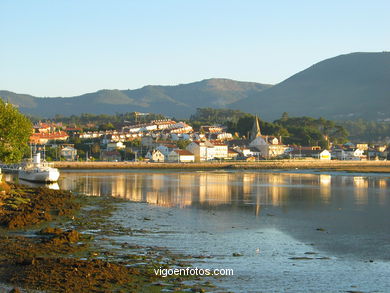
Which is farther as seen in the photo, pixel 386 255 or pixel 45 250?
pixel 386 255

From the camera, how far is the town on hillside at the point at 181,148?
344 feet

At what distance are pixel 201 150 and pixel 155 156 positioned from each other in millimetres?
12255

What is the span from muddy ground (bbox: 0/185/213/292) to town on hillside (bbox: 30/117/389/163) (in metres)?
77.3

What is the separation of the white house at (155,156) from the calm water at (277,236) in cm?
6533

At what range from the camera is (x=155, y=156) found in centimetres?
10338

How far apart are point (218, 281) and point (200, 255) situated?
9.72ft

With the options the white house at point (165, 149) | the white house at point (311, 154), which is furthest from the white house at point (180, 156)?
the white house at point (311, 154)

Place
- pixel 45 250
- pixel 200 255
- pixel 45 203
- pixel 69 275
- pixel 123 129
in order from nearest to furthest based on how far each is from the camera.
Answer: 1. pixel 69 275
2. pixel 45 250
3. pixel 200 255
4. pixel 45 203
5. pixel 123 129

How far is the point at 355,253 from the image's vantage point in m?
17.4

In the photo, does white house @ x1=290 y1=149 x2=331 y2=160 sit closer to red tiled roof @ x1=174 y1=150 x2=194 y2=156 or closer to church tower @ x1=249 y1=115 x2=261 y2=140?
church tower @ x1=249 y1=115 x2=261 y2=140

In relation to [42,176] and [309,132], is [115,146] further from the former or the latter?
[42,176]

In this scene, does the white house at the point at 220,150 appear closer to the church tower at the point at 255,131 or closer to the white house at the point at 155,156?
the church tower at the point at 255,131

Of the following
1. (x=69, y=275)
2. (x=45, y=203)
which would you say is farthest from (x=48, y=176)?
(x=69, y=275)

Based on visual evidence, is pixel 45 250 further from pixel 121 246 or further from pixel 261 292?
pixel 261 292
